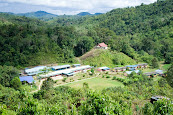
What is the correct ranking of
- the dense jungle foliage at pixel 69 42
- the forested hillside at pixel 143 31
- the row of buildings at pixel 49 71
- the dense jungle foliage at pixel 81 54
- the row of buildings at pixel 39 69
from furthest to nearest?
1. the forested hillside at pixel 143 31
2. the dense jungle foliage at pixel 69 42
3. the row of buildings at pixel 39 69
4. the row of buildings at pixel 49 71
5. the dense jungle foliage at pixel 81 54

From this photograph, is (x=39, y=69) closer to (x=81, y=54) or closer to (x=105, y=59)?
(x=81, y=54)

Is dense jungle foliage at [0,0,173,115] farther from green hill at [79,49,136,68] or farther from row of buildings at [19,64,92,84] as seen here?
row of buildings at [19,64,92,84]

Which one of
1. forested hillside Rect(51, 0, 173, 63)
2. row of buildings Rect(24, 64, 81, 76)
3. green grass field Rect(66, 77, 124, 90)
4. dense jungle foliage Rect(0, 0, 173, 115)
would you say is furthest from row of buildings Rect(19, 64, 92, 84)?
forested hillside Rect(51, 0, 173, 63)

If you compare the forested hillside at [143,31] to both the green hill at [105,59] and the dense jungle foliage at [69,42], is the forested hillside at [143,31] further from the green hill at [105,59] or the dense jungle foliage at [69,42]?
the green hill at [105,59]

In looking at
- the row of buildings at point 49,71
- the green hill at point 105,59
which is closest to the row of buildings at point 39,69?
the row of buildings at point 49,71

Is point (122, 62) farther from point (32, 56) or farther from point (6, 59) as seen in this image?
point (6, 59)

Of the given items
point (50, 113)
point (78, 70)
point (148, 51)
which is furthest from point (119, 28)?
point (50, 113)

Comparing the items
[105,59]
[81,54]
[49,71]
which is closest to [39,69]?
[49,71]

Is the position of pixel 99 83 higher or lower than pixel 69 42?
lower

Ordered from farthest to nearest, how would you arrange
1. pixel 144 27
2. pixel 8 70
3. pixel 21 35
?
pixel 144 27 → pixel 21 35 → pixel 8 70

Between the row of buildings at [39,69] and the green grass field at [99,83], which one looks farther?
the row of buildings at [39,69]

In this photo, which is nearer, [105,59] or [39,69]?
[39,69]
